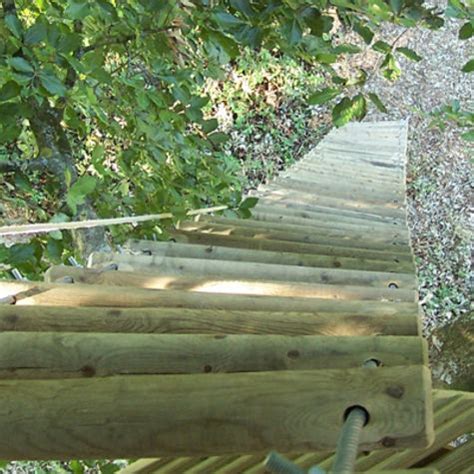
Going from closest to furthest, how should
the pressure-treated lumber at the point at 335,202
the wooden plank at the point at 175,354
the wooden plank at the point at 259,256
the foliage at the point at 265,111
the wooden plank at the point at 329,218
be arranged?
the wooden plank at the point at 175,354 < the wooden plank at the point at 259,256 < the wooden plank at the point at 329,218 < the pressure-treated lumber at the point at 335,202 < the foliage at the point at 265,111

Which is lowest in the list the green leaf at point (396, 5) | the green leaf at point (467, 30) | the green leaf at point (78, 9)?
the green leaf at point (467, 30)

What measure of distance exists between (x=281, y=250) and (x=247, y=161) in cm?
422

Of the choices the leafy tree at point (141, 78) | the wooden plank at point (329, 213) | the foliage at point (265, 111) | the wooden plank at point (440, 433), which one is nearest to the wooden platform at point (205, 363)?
the wooden plank at point (440, 433)

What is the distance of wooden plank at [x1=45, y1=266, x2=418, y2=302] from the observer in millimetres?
1668

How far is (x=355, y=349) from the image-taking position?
107 cm

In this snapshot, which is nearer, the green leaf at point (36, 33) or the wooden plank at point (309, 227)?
the green leaf at point (36, 33)

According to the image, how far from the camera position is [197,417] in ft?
2.68

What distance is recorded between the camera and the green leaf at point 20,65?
1611mm

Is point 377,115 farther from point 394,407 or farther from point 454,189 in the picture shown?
point 394,407

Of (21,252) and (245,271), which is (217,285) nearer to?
(245,271)

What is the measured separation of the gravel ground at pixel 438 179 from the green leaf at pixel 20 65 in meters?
3.19

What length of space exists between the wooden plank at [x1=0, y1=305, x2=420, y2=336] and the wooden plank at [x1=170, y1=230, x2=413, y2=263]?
113 cm

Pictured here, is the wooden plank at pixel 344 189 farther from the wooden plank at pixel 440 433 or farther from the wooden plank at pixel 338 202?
the wooden plank at pixel 440 433

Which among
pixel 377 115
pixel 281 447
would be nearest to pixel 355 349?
pixel 281 447
